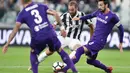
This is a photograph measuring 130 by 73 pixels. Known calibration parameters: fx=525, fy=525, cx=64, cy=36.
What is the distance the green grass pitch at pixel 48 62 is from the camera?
48.1ft

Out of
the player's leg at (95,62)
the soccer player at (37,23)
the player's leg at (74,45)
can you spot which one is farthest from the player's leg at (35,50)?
Result: the player's leg at (74,45)

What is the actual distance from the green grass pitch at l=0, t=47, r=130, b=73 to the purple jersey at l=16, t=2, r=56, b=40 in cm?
273

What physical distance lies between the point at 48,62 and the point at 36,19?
242 inches

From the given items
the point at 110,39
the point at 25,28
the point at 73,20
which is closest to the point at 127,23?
the point at 110,39

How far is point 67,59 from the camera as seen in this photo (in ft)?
39.2

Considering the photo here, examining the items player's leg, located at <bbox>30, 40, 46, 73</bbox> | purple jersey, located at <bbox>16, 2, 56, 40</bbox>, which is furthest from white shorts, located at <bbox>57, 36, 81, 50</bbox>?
Result: purple jersey, located at <bbox>16, 2, 56, 40</bbox>

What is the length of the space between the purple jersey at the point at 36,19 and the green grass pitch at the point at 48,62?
2.73 meters

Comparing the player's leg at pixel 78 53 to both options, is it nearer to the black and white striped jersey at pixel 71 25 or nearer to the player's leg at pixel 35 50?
the player's leg at pixel 35 50

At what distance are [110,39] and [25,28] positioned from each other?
3755 millimetres

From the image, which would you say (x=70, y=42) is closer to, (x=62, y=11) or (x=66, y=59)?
(x=66, y=59)

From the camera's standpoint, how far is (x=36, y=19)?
11492 millimetres

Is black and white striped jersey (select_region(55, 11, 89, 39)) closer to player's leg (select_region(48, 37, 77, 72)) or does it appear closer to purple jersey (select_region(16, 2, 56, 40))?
player's leg (select_region(48, 37, 77, 72))

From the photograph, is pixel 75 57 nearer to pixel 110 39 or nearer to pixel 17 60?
pixel 17 60

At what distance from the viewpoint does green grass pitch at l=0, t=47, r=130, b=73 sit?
48.1 ft
